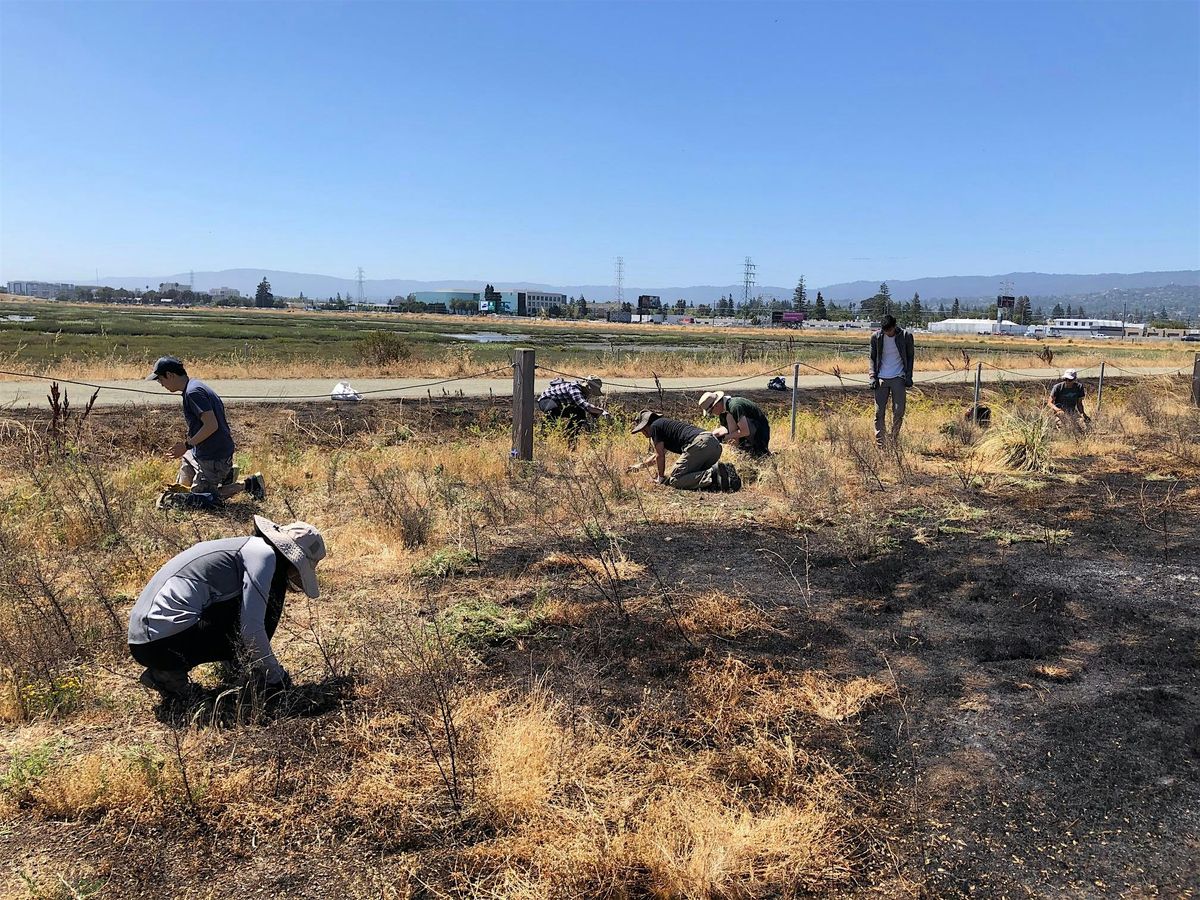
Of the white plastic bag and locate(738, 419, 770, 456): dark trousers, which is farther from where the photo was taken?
the white plastic bag

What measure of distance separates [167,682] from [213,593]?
42cm

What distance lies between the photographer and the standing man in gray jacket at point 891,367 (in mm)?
11047

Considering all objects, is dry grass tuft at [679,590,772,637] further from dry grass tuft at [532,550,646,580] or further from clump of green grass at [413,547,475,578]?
clump of green grass at [413,547,475,578]

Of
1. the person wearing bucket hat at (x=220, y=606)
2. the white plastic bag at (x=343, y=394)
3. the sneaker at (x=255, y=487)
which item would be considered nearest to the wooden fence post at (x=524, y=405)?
the sneaker at (x=255, y=487)

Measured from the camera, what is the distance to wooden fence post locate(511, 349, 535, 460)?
9711 mm

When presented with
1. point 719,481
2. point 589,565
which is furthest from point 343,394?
point 589,565

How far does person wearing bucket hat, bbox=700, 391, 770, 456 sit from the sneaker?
4615mm

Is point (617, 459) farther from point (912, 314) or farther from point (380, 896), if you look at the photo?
point (912, 314)

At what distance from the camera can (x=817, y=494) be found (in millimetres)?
8273

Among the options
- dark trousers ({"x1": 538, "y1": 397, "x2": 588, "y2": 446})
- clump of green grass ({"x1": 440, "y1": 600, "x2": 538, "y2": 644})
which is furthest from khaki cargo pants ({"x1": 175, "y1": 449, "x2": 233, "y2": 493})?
dark trousers ({"x1": 538, "y1": 397, "x2": 588, "y2": 446})

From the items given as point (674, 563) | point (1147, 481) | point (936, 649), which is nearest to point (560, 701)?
point (936, 649)

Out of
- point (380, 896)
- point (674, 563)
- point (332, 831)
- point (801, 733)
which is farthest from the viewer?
point (674, 563)

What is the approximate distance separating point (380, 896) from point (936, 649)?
3117 millimetres

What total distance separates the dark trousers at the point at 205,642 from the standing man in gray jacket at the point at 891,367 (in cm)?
866
